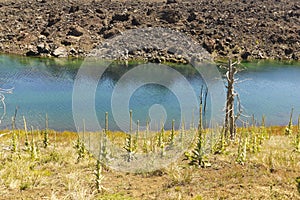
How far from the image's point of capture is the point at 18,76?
6475 cm

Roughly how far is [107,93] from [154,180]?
141 ft

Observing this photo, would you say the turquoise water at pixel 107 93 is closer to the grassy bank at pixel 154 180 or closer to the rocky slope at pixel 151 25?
the grassy bank at pixel 154 180

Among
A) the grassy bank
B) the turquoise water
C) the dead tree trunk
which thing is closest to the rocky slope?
the turquoise water

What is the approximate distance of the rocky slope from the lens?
113 m

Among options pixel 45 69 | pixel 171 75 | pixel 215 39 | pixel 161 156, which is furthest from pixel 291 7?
pixel 161 156

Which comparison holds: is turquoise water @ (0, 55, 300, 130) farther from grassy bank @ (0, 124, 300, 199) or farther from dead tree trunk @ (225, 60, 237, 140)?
grassy bank @ (0, 124, 300, 199)

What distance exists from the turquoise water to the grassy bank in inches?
417

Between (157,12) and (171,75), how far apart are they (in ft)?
234

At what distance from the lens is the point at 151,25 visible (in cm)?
13075

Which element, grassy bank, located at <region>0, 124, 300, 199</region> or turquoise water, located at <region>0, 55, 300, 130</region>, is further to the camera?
turquoise water, located at <region>0, 55, 300, 130</region>

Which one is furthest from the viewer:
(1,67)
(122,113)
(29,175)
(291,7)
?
(291,7)

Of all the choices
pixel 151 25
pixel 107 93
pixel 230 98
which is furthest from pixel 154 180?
pixel 151 25

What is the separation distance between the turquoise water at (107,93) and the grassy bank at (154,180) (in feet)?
34.7

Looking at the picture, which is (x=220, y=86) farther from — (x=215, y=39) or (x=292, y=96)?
(x=215, y=39)
